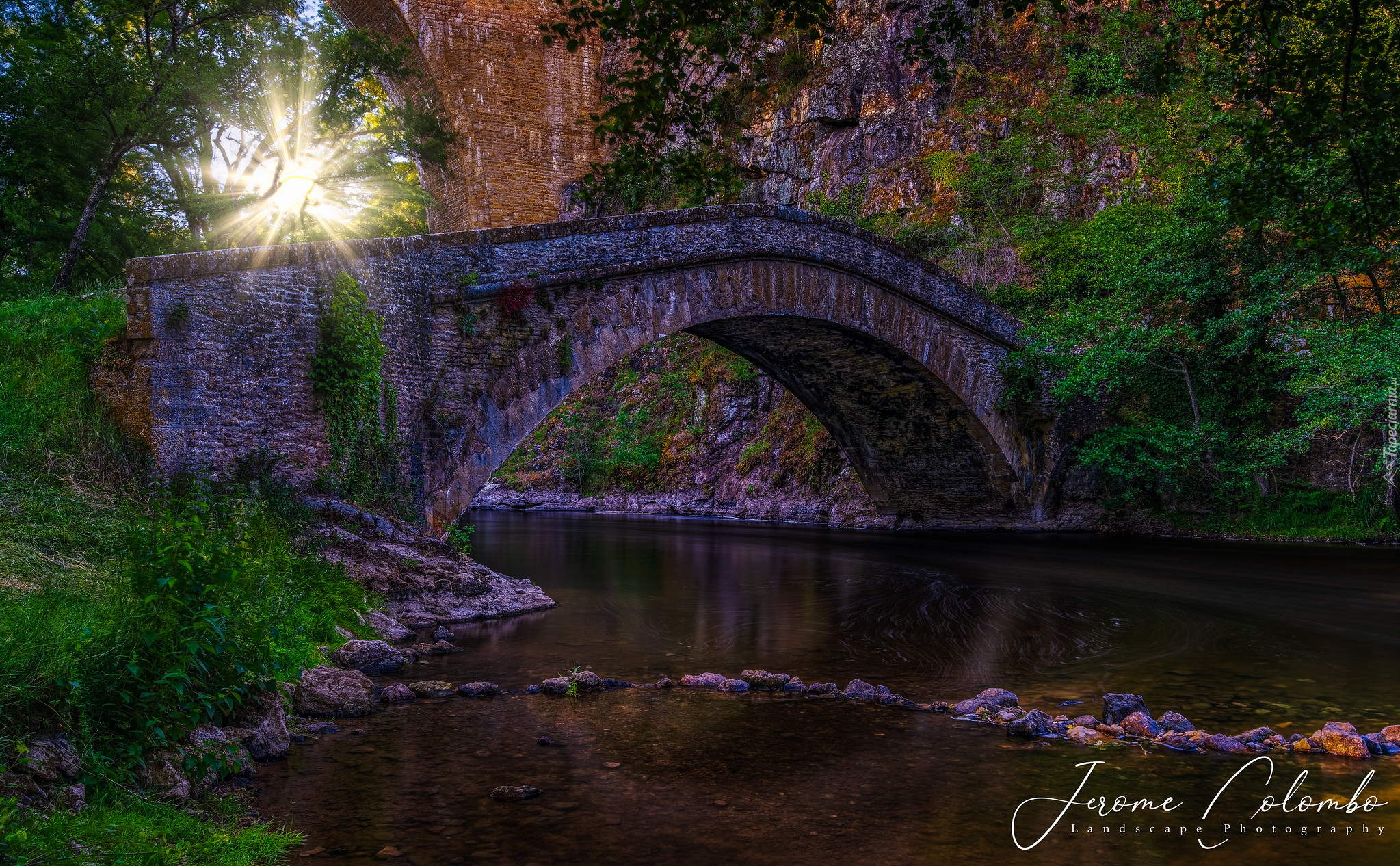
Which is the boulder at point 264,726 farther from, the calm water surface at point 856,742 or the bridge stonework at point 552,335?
the bridge stonework at point 552,335

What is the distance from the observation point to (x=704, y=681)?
5.32 m

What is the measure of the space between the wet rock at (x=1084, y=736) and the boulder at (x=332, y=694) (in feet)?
12.2

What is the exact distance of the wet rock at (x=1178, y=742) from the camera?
4027 millimetres

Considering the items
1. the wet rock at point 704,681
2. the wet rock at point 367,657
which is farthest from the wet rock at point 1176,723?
the wet rock at point 367,657

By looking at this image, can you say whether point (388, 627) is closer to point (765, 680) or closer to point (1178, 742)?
point (765, 680)

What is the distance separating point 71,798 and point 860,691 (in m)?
3.88

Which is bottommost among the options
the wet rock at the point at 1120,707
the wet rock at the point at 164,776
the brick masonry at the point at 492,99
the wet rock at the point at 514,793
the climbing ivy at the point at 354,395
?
the wet rock at the point at 514,793

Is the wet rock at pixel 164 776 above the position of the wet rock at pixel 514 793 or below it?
above

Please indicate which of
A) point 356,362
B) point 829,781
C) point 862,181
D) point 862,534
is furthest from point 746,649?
point 862,181

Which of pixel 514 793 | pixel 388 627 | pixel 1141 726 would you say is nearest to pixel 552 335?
pixel 388 627

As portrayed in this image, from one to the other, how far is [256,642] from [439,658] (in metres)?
2.00

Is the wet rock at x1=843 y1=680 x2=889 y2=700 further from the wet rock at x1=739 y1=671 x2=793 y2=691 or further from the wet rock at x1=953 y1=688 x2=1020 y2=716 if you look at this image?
the wet rock at x1=953 y1=688 x2=1020 y2=716

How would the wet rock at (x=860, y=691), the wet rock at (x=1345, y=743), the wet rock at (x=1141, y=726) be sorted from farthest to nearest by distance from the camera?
the wet rock at (x=860, y=691) < the wet rock at (x=1141, y=726) < the wet rock at (x=1345, y=743)

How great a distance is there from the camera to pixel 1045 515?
691 inches
